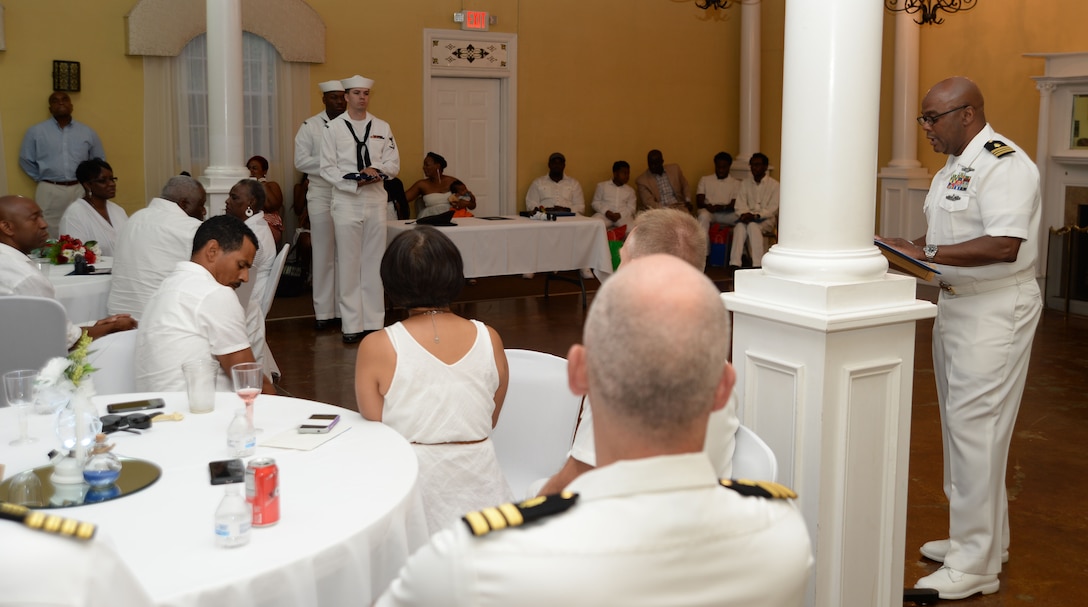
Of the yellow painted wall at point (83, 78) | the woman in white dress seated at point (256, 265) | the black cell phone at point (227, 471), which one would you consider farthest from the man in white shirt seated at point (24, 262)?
the yellow painted wall at point (83, 78)

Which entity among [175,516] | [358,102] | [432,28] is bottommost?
[175,516]

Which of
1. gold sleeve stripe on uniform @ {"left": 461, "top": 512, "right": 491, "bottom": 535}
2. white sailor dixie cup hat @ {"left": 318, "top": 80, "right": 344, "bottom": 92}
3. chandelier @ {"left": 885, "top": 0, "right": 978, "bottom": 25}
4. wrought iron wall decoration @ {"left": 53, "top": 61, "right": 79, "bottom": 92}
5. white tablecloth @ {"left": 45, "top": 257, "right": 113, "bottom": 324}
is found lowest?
white tablecloth @ {"left": 45, "top": 257, "right": 113, "bottom": 324}

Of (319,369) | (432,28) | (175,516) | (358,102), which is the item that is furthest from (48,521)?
(432,28)

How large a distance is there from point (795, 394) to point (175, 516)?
1.59 metres

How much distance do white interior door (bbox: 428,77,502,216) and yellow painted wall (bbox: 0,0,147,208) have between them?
2.97 m

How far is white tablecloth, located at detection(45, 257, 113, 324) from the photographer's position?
5.06 metres

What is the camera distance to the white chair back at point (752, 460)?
2.30 metres

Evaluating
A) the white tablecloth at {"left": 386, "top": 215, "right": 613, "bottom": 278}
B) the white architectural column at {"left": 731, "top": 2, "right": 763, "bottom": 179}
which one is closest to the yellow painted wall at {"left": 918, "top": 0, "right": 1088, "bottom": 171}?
the white architectural column at {"left": 731, "top": 2, "right": 763, "bottom": 179}

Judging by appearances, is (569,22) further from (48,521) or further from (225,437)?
(48,521)

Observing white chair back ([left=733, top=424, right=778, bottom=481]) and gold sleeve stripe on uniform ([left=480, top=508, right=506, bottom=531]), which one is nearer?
gold sleeve stripe on uniform ([left=480, top=508, right=506, bottom=531])

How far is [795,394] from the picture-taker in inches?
111

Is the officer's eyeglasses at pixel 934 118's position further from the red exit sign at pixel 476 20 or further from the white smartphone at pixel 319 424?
the red exit sign at pixel 476 20

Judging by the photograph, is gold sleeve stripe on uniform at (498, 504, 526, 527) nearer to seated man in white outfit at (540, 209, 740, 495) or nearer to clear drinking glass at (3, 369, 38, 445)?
seated man in white outfit at (540, 209, 740, 495)

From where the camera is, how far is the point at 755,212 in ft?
38.4
